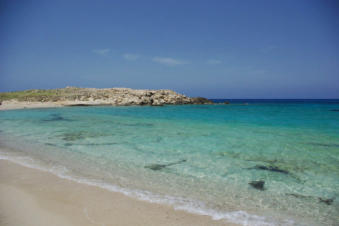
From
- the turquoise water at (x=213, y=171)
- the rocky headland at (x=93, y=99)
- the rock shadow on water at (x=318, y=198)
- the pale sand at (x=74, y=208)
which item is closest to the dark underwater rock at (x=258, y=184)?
the turquoise water at (x=213, y=171)

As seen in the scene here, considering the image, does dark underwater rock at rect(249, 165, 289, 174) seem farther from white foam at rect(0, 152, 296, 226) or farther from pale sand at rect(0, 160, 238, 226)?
pale sand at rect(0, 160, 238, 226)

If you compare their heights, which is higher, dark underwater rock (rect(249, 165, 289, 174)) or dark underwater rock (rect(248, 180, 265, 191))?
dark underwater rock (rect(249, 165, 289, 174))

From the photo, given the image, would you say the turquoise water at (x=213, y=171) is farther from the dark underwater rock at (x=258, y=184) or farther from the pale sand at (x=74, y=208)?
the pale sand at (x=74, y=208)

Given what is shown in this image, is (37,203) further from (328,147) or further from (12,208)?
(328,147)

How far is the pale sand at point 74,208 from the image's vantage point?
307 cm

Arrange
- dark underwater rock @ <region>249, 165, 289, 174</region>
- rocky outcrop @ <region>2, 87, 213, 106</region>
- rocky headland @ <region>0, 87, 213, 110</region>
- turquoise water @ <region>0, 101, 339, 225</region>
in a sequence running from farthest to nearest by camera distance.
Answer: rocky outcrop @ <region>2, 87, 213, 106</region> → rocky headland @ <region>0, 87, 213, 110</region> → dark underwater rock @ <region>249, 165, 289, 174</region> → turquoise water @ <region>0, 101, 339, 225</region>

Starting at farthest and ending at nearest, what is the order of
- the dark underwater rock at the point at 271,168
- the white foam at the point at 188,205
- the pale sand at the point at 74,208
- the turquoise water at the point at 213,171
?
the dark underwater rock at the point at 271,168
the turquoise water at the point at 213,171
the white foam at the point at 188,205
the pale sand at the point at 74,208

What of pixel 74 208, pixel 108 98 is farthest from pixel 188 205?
pixel 108 98

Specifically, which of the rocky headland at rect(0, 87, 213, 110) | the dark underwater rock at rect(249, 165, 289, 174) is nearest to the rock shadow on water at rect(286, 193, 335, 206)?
the dark underwater rock at rect(249, 165, 289, 174)

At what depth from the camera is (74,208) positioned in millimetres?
3428

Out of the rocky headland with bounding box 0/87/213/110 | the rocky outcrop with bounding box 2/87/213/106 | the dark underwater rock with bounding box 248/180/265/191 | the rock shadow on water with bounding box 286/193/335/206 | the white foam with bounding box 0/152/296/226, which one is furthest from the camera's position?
the rocky outcrop with bounding box 2/87/213/106

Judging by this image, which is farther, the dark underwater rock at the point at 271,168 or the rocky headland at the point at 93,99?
the rocky headland at the point at 93,99

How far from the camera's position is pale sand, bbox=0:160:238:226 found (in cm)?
307

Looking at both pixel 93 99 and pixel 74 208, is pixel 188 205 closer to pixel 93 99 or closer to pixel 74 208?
pixel 74 208
